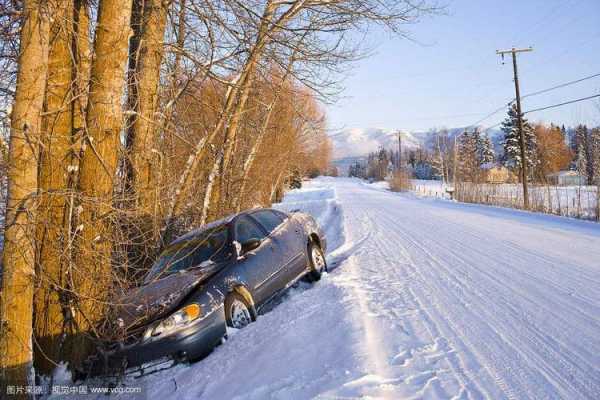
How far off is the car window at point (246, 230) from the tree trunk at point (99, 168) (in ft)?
6.12

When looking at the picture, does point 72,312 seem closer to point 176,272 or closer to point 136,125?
point 176,272

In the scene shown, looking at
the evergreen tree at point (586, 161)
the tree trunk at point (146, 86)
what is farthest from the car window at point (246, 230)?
the evergreen tree at point (586, 161)

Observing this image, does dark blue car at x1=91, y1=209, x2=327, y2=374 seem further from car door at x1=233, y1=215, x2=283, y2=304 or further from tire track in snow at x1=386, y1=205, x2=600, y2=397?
tire track in snow at x1=386, y1=205, x2=600, y2=397

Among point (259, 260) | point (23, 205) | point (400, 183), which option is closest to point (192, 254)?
point (259, 260)

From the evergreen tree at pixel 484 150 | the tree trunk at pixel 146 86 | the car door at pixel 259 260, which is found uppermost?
the evergreen tree at pixel 484 150

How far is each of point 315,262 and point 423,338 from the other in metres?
3.58

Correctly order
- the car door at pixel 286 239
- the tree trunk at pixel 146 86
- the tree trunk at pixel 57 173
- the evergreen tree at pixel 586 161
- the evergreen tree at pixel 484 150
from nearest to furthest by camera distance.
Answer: the tree trunk at pixel 57 173
the car door at pixel 286 239
the tree trunk at pixel 146 86
the evergreen tree at pixel 586 161
the evergreen tree at pixel 484 150

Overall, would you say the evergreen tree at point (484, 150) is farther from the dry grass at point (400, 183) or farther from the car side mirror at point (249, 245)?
the car side mirror at point (249, 245)

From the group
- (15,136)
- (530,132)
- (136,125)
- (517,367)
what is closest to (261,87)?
(136,125)

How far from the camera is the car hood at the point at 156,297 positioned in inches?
203

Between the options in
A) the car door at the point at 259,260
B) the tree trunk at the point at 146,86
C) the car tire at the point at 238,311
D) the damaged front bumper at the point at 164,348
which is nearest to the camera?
the damaged front bumper at the point at 164,348

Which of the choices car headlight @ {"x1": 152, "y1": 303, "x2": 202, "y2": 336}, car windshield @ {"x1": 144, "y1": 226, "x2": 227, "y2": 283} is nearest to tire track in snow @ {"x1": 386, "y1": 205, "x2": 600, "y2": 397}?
car headlight @ {"x1": 152, "y1": 303, "x2": 202, "y2": 336}

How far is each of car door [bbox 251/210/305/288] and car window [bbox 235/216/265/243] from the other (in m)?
0.18

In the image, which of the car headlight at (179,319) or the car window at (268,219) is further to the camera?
the car window at (268,219)
